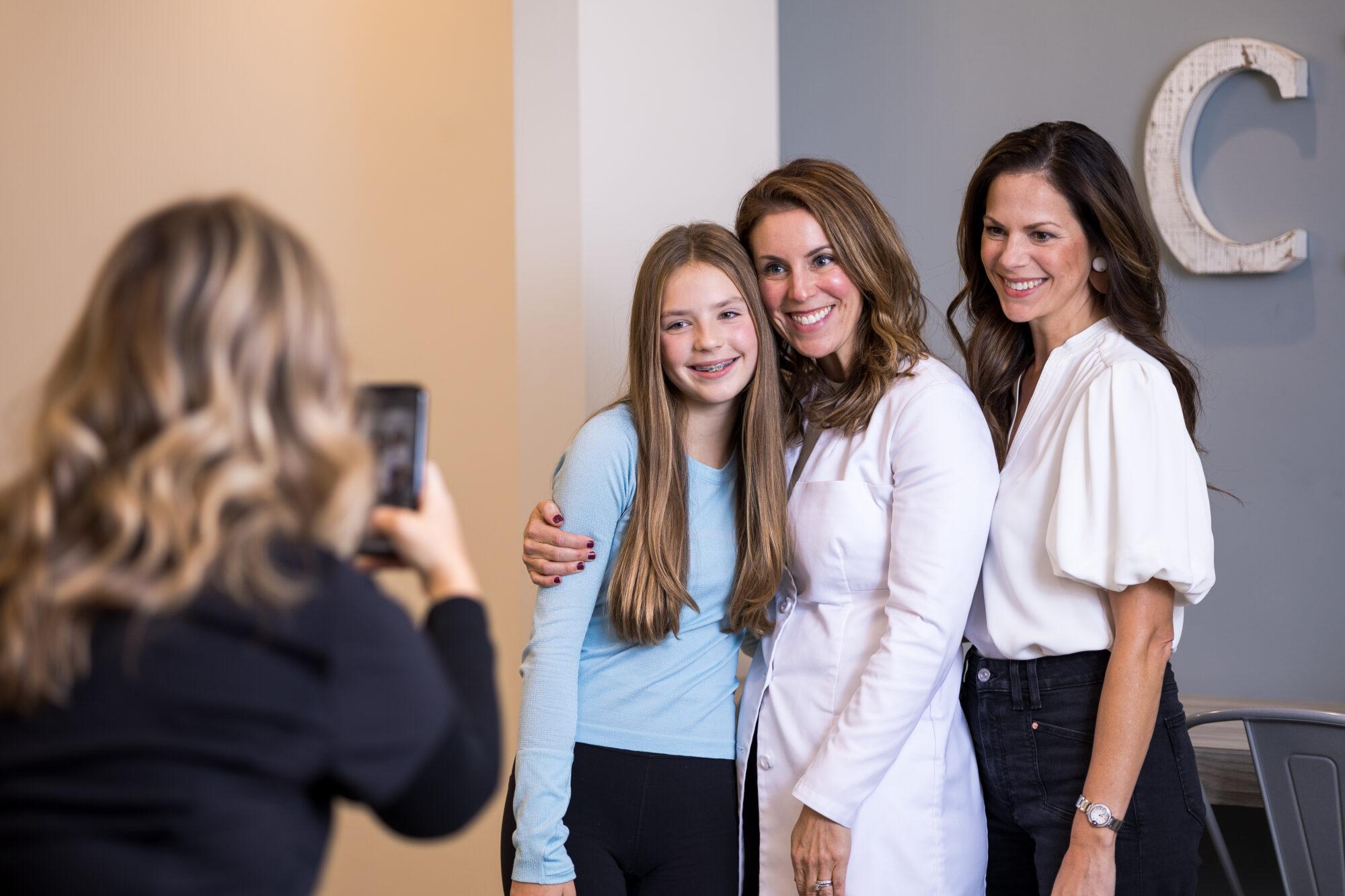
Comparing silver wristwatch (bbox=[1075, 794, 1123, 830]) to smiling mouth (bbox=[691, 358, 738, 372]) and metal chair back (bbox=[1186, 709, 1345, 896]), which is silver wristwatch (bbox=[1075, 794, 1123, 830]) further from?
smiling mouth (bbox=[691, 358, 738, 372])

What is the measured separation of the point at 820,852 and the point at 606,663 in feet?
1.31

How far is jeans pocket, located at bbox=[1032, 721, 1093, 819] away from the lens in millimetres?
1482

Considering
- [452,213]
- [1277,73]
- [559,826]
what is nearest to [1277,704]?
[1277,73]

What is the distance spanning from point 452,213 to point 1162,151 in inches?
63.1

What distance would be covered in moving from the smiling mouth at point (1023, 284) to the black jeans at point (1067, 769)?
0.55 metres

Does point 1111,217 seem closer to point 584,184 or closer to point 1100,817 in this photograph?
point 1100,817

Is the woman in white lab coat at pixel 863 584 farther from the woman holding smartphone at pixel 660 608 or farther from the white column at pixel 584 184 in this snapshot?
the white column at pixel 584 184

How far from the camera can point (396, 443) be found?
3.12 ft

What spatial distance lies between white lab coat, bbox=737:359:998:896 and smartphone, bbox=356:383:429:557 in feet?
2.61

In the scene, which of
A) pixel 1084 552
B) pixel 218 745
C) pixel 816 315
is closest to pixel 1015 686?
pixel 1084 552

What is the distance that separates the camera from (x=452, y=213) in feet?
7.50

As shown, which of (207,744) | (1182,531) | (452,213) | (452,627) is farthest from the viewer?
(452,213)

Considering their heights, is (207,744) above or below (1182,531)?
below

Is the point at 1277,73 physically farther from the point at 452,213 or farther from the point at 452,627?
the point at 452,627
